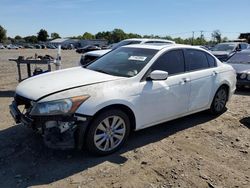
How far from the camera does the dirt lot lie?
3.86 meters

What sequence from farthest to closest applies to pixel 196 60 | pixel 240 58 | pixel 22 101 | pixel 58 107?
pixel 240 58
pixel 196 60
pixel 22 101
pixel 58 107

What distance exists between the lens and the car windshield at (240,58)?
11.2 meters

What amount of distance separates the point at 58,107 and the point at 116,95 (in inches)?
33.2

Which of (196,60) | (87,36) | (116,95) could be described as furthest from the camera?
(87,36)

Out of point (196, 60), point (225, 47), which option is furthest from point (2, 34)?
point (196, 60)

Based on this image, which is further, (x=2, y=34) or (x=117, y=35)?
(x=117, y=35)

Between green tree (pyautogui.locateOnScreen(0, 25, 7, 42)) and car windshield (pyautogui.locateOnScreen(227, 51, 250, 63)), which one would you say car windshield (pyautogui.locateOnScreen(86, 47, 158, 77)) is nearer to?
car windshield (pyautogui.locateOnScreen(227, 51, 250, 63))

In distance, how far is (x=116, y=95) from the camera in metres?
4.39

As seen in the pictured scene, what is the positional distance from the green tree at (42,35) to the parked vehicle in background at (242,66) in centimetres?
13486

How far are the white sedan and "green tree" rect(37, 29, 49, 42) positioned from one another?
139524 millimetres

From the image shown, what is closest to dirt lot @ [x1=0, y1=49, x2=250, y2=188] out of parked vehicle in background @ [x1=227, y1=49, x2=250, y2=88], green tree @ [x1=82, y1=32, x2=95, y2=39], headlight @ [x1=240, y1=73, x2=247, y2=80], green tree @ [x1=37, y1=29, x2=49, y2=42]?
parked vehicle in background @ [x1=227, y1=49, x2=250, y2=88]

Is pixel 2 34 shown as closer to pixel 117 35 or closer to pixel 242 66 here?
pixel 117 35

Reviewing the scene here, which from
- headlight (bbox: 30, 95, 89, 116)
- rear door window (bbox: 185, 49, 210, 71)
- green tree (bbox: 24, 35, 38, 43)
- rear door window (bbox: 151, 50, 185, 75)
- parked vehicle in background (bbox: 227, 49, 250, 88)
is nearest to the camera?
headlight (bbox: 30, 95, 89, 116)

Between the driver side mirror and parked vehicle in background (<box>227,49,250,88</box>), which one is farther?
parked vehicle in background (<box>227,49,250,88</box>)
